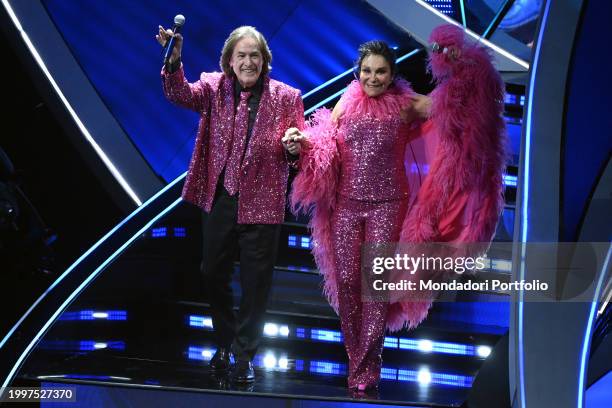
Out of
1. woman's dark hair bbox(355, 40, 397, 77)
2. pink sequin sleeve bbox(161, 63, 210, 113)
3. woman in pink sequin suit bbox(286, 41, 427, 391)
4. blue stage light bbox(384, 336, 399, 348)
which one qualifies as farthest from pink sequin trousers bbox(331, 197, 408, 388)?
pink sequin sleeve bbox(161, 63, 210, 113)

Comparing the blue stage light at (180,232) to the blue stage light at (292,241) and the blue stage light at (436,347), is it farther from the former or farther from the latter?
the blue stage light at (436,347)

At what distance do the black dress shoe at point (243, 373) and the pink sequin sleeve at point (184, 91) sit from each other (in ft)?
3.64

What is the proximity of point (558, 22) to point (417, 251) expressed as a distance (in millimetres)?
1102

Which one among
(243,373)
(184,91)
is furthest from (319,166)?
(243,373)

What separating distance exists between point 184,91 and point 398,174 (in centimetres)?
98

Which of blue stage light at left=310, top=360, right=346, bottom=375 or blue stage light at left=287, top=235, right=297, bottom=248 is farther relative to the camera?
blue stage light at left=287, top=235, right=297, bottom=248

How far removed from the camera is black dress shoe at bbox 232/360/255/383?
3551 millimetres

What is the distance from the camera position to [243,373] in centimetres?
356

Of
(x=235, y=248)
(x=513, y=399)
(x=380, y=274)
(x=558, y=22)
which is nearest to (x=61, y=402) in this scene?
(x=235, y=248)

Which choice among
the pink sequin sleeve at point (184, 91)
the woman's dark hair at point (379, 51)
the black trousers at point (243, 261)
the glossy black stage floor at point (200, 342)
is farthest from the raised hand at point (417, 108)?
the glossy black stage floor at point (200, 342)

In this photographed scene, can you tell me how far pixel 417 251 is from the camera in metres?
3.50

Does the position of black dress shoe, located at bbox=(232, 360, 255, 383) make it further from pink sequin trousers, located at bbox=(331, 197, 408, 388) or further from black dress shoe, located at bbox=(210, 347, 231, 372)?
pink sequin trousers, located at bbox=(331, 197, 408, 388)

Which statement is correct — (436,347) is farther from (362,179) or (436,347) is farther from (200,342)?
(200,342)

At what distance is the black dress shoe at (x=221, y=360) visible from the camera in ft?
12.3
